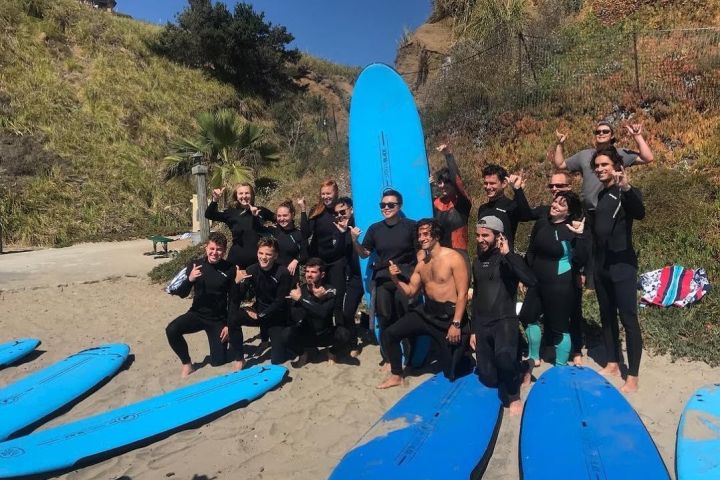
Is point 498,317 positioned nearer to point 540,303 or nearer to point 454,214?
point 540,303

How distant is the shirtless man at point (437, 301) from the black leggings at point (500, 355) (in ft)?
0.56

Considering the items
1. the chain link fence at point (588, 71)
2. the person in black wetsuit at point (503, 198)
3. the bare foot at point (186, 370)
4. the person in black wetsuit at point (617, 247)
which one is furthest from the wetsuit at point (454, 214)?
the chain link fence at point (588, 71)

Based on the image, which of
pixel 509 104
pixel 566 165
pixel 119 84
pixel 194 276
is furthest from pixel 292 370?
pixel 119 84

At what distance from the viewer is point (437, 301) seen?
3.75m

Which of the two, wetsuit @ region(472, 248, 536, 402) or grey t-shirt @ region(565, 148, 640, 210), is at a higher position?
grey t-shirt @ region(565, 148, 640, 210)

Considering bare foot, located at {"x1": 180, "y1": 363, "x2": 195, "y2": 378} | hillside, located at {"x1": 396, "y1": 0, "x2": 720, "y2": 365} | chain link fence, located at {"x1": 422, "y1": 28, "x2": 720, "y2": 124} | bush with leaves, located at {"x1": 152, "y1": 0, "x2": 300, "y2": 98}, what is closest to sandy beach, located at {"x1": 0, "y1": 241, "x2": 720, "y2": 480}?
bare foot, located at {"x1": 180, "y1": 363, "x2": 195, "y2": 378}

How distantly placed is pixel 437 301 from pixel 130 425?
2.36 meters

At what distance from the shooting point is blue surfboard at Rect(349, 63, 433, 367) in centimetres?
493

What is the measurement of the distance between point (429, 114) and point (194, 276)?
9279mm

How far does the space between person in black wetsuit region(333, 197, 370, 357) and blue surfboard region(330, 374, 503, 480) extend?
1.07m

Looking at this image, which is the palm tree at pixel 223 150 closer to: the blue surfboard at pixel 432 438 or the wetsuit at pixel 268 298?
the wetsuit at pixel 268 298

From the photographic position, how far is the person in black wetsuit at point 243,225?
4812mm

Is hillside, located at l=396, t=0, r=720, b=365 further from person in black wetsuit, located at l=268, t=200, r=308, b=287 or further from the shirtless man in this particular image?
person in black wetsuit, located at l=268, t=200, r=308, b=287

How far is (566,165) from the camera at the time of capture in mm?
4273
